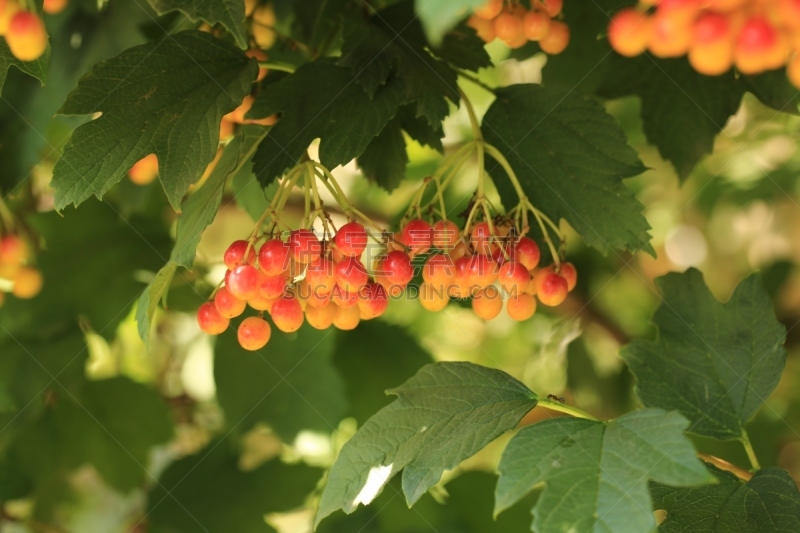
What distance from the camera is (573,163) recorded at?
1090 millimetres

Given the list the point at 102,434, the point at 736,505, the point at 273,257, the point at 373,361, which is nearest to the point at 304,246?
the point at 273,257

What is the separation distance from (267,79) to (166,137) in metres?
0.24

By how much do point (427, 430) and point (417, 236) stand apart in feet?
0.85

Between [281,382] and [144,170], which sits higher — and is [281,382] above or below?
below

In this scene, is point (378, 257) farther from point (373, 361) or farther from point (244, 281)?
point (373, 361)

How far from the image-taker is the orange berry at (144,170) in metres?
1.34

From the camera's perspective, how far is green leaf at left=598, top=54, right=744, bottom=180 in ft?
4.07

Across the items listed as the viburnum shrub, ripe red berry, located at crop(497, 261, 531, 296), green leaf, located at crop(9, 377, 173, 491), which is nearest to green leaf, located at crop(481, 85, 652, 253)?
the viburnum shrub

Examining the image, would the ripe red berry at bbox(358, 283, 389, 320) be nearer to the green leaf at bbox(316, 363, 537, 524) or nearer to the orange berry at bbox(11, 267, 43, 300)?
the green leaf at bbox(316, 363, 537, 524)

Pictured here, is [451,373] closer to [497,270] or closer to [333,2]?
[497,270]

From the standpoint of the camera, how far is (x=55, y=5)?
4.10 ft

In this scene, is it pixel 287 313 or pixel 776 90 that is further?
pixel 776 90

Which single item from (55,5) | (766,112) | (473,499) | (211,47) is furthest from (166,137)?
(766,112)

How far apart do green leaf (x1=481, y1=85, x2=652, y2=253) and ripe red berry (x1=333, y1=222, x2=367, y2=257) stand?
269 mm
